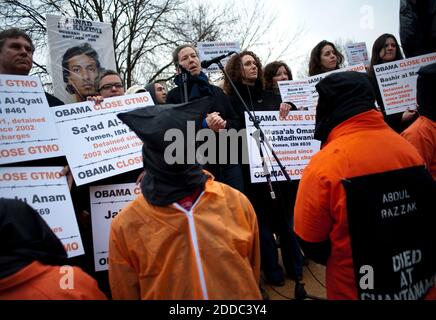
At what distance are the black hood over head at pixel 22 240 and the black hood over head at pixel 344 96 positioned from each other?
157cm

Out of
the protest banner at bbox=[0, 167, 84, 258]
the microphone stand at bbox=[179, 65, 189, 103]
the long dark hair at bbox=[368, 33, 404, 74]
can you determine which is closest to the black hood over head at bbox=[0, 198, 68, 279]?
the protest banner at bbox=[0, 167, 84, 258]

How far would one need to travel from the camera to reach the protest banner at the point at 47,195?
231cm

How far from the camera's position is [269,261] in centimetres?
374

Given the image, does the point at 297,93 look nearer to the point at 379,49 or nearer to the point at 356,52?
the point at 379,49

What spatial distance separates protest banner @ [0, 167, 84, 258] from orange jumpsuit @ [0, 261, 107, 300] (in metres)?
0.97

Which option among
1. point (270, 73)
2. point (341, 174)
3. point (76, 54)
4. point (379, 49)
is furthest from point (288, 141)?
point (76, 54)

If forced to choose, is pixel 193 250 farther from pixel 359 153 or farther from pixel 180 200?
pixel 359 153

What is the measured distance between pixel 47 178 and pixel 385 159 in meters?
2.28

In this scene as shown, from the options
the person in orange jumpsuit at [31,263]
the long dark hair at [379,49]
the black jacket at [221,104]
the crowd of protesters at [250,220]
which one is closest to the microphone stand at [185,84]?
the black jacket at [221,104]

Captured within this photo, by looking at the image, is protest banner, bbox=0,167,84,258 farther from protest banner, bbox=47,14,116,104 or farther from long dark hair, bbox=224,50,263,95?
protest banner, bbox=47,14,116,104

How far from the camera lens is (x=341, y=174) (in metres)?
1.68

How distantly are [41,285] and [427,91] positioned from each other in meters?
2.74

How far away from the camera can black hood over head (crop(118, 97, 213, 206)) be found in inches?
66.2
